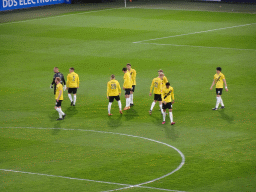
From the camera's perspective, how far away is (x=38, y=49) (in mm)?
41781

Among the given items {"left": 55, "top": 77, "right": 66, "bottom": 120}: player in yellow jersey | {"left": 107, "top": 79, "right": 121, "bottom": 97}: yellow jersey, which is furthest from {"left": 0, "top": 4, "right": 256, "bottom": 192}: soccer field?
{"left": 107, "top": 79, "right": 121, "bottom": 97}: yellow jersey

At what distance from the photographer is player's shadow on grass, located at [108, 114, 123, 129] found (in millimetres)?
23594

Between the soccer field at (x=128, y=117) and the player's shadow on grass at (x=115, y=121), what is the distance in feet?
0.30

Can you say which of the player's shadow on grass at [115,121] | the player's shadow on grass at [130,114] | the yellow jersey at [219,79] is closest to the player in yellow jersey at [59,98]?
the player's shadow on grass at [115,121]

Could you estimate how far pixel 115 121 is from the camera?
79.5ft

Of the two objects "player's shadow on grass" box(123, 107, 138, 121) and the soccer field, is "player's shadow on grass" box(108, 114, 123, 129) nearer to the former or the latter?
the soccer field

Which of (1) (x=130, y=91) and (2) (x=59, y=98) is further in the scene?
(1) (x=130, y=91)

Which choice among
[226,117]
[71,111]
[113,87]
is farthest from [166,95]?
[71,111]

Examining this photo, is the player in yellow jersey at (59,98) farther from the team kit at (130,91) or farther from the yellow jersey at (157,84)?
Result: the yellow jersey at (157,84)

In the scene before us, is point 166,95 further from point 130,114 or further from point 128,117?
point 130,114

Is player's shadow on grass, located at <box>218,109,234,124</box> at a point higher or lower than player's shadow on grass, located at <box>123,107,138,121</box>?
lower

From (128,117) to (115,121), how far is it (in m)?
0.89

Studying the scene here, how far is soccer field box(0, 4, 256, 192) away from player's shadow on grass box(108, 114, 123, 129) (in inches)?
3.7

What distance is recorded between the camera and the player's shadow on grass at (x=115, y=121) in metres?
23.6
